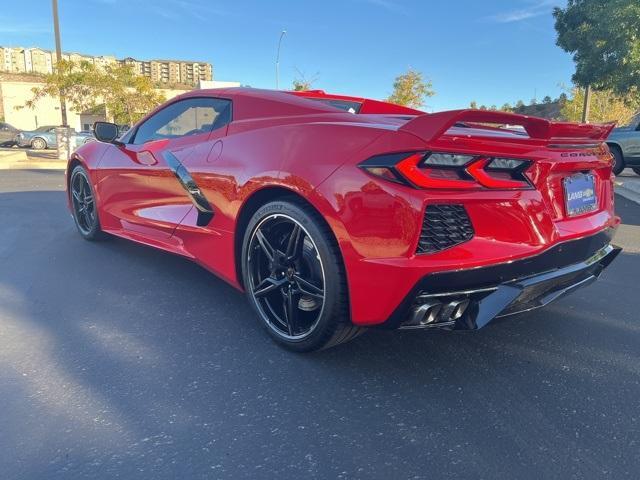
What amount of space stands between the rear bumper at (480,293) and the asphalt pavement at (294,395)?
1.27 feet

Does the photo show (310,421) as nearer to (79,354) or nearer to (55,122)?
(79,354)

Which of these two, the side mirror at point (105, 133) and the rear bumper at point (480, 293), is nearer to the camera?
the rear bumper at point (480, 293)

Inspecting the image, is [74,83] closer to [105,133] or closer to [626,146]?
[105,133]

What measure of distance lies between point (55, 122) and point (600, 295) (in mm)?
57488

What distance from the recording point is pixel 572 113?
28.2 meters

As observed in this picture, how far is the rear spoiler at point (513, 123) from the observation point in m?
1.87

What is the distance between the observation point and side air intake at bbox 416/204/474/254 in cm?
192

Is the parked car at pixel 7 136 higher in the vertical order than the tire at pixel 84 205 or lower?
higher

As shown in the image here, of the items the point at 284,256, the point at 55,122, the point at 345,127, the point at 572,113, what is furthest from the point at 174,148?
the point at 55,122

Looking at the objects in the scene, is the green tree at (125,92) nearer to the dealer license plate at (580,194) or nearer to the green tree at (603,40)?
the green tree at (603,40)

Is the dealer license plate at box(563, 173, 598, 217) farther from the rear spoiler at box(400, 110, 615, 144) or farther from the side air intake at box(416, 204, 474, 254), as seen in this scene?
the side air intake at box(416, 204, 474, 254)

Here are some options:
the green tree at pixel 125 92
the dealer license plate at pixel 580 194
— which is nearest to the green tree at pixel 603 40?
the dealer license plate at pixel 580 194

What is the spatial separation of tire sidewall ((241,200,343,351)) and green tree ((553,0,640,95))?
14.8 metres

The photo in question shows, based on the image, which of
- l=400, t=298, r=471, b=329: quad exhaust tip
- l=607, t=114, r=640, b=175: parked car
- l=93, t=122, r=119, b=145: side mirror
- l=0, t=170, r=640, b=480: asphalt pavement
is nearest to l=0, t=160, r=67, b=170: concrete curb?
l=93, t=122, r=119, b=145: side mirror
